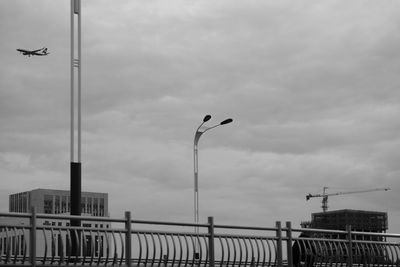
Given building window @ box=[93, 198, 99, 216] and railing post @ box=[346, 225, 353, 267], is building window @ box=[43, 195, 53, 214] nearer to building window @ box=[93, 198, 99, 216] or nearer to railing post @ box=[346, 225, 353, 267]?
building window @ box=[93, 198, 99, 216]

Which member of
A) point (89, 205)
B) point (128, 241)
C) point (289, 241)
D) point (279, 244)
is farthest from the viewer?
point (89, 205)

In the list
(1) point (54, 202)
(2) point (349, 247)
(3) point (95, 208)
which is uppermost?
(1) point (54, 202)

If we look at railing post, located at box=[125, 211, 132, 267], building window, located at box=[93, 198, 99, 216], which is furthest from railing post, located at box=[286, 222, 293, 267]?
building window, located at box=[93, 198, 99, 216]

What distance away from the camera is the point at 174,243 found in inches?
720

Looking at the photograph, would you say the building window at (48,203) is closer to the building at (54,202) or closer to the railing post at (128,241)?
the building at (54,202)

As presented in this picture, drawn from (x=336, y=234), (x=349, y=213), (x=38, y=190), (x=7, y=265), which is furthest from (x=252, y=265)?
(x=349, y=213)

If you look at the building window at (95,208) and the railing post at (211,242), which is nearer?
the railing post at (211,242)

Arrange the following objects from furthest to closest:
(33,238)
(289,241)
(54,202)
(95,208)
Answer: (54,202), (95,208), (289,241), (33,238)

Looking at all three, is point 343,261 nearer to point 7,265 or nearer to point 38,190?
point 7,265

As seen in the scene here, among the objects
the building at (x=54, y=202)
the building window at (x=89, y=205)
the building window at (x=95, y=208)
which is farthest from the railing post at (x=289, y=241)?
the building window at (x=89, y=205)

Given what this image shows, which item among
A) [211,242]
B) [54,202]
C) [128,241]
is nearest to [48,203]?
[54,202]

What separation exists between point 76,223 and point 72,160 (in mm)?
4464

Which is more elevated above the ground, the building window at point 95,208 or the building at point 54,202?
the building at point 54,202

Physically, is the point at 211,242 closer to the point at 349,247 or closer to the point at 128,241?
the point at 128,241
